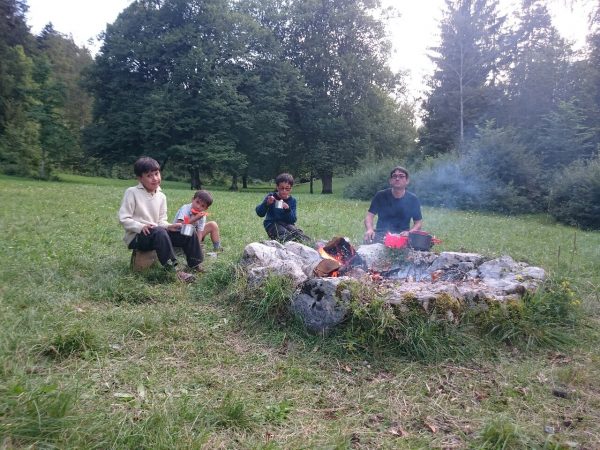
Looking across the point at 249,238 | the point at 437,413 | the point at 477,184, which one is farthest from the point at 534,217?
the point at 437,413

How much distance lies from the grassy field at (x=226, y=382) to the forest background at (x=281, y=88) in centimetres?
1660

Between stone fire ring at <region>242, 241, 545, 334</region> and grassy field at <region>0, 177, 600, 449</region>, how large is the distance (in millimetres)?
263

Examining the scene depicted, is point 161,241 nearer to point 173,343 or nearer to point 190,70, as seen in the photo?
point 173,343

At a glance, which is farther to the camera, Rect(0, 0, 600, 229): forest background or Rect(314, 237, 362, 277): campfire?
Rect(0, 0, 600, 229): forest background

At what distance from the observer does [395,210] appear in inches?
205

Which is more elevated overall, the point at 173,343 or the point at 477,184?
the point at 477,184

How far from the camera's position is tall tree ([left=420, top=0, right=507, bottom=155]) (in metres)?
24.1

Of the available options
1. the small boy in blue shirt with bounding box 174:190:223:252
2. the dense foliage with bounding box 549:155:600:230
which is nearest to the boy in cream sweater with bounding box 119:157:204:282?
the small boy in blue shirt with bounding box 174:190:223:252

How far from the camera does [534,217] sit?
13.6m

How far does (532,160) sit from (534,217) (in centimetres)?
296

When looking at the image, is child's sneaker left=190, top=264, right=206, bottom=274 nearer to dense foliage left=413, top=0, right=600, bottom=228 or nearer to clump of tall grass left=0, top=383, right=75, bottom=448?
clump of tall grass left=0, top=383, right=75, bottom=448

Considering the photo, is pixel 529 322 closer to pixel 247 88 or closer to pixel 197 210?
pixel 197 210

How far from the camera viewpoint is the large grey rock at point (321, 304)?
2996 millimetres

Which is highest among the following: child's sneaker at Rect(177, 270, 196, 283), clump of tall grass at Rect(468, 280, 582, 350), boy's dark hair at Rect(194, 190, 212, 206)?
boy's dark hair at Rect(194, 190, 212, 206)
